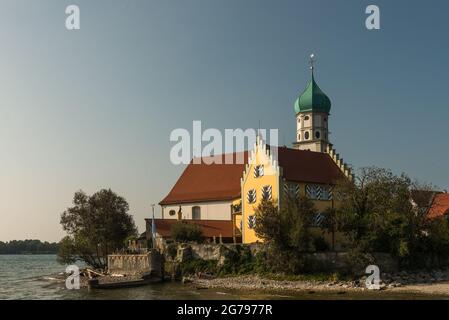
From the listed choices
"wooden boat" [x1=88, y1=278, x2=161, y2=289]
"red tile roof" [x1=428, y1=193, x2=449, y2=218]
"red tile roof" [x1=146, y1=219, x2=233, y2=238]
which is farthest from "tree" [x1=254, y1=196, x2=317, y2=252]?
"red tile roof" [x1=428, y1=193, x2=449, y2=218]

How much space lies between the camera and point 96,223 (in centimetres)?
6069

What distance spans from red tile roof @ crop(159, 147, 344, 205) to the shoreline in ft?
39.5

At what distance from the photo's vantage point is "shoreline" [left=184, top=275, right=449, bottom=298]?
40.9m

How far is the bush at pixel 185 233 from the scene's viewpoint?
5712 centimetres

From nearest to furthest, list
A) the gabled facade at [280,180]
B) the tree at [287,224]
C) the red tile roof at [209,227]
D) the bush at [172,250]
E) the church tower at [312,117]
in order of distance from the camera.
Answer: the tree at [287,224] → the gabled facade at [280,180] → the bush at [172,250] → the red tile roof at [209,227] → the church tower at [312,117]

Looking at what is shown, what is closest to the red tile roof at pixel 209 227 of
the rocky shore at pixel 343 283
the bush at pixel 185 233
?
the bush at pixel 185 233

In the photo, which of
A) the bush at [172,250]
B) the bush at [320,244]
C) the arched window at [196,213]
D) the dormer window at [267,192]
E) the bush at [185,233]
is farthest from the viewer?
the arched window at [196,213]

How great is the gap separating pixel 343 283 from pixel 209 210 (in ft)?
84.0

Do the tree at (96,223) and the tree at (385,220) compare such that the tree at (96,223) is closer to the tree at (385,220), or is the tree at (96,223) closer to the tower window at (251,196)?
the tower window at (251,196)

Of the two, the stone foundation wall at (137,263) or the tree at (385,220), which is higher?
the tree at (385,220)

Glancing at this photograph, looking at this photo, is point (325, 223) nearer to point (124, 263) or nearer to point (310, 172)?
point (310, 172)

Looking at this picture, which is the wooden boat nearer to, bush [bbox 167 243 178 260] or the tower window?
bush [bbox 167 243 178 260]

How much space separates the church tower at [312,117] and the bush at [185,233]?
854 inches
